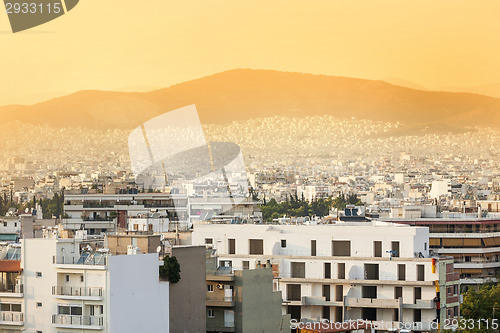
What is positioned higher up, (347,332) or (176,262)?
(176,262)

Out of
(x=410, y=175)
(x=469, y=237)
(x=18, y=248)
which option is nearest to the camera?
(x=18, y=248)

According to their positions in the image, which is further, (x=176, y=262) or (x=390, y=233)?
(x=390, y=233)

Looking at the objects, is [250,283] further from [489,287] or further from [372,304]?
[489,287]

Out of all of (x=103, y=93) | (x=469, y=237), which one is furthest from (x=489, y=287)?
(x=103, y=93)

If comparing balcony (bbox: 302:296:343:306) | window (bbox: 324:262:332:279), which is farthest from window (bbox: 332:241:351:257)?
balcony (bbox: 302:296:343:306)

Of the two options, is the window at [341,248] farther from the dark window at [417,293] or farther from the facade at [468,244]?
the facade at [468,244]

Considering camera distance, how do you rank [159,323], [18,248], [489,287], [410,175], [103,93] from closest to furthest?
1. [159,323]
2. [18,248]
3. [489,287]
4. [410,175]
5. [103,93]

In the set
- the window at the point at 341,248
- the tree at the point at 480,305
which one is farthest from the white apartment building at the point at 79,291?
the tree at the point at 480,305
